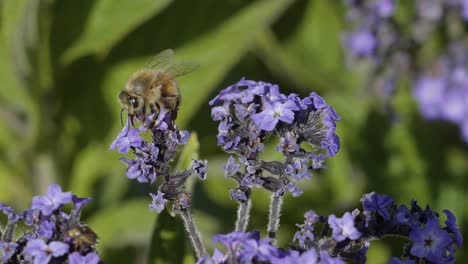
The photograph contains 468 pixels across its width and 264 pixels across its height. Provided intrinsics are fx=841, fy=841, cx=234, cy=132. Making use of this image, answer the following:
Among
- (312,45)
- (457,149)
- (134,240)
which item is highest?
(312,45)

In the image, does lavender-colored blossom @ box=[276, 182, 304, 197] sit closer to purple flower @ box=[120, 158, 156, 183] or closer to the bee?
purple flower @ box=[120, 158, 156, 183]

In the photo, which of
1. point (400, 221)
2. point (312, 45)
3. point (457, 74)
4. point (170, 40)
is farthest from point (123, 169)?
point (400, 221)

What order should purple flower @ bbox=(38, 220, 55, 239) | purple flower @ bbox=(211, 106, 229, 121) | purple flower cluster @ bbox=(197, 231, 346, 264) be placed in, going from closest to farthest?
purple flower cluster @ bbox=(197, 231, 346, 264) < purple flower @ bbox=(38, 220, 55, 239) < purple flower @ bbox=(211, 106, 229, 121)

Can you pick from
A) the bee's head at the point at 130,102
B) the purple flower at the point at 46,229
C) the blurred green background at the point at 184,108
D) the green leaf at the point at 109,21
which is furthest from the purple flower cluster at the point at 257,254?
the green leaf at the point at 109,21

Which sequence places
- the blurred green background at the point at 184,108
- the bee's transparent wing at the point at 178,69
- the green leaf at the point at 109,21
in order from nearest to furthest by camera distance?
the bee's transparent wing at the point at 178,69, the green leaf at the point at 109,21, the blurred green background at the point at 184,108

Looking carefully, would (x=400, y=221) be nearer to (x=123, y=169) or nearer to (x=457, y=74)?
(x=123, y=169)

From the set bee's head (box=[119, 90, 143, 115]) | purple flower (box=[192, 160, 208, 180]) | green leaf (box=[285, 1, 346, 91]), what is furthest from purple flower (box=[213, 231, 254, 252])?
green leaf (box=[285, 1, 346, 91])

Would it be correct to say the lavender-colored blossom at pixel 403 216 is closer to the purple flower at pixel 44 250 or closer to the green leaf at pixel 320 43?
the purple flower at pixel 44 250
